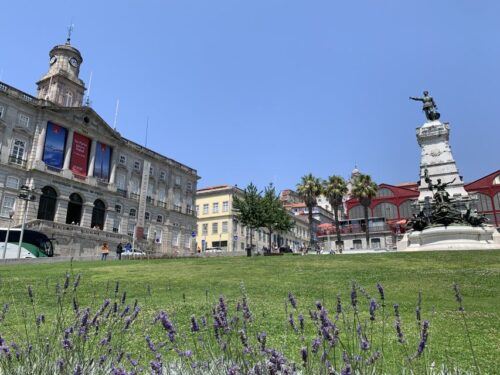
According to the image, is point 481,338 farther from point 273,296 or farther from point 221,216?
point 221,216

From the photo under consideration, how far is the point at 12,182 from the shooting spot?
47.7m

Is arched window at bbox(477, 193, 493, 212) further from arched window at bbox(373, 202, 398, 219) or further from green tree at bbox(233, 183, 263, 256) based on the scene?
green tree at bbox(233, 183, 263, 256)

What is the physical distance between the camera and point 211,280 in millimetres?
17391

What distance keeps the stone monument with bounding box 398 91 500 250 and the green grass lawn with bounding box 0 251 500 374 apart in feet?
21.8

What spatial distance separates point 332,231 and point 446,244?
4970 centimetres

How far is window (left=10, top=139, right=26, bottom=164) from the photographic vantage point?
1911 inches

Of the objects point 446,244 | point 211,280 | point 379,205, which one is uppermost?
point 379,205

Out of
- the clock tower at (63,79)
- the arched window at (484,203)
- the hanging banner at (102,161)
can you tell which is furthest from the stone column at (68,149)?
the arched window at (484,203)

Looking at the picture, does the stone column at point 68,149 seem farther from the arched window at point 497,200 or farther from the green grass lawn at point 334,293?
the arched window at point 497,200

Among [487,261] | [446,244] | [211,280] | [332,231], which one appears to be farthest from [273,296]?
[332,231]

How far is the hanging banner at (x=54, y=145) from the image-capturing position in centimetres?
5157

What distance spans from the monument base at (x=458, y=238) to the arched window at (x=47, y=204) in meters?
43.0

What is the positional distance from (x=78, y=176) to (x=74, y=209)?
4.65 meters

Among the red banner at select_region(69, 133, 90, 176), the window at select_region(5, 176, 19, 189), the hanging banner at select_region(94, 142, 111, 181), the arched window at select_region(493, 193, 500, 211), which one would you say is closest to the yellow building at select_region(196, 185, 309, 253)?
the hanging banner at select_region(94, 142, 111, 181)
